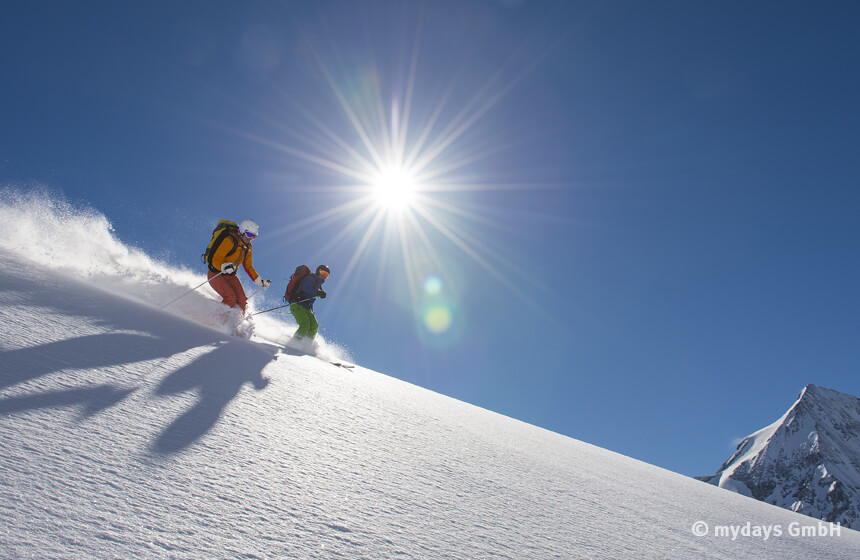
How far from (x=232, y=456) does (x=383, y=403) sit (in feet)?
9.73

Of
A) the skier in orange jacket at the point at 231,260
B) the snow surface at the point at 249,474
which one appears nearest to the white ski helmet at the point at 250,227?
the skier in orange jacket at the point at 231,260

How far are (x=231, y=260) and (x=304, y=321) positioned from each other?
7.45 feet

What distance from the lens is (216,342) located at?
5590 mm

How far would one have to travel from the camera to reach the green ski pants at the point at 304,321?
998 centimetres

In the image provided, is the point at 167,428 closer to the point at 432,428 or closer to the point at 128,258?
the point at 432,428

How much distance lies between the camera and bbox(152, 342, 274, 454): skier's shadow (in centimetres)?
207

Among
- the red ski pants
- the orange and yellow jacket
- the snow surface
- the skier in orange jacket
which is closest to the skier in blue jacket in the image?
the skier in orange jacket

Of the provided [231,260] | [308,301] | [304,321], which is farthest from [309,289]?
[231,260]

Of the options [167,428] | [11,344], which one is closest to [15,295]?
[11,344]

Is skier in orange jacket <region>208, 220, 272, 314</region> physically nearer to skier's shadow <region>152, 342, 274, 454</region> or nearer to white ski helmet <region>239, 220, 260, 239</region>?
white ski helmet <region>239, 220, 260, 239</region>

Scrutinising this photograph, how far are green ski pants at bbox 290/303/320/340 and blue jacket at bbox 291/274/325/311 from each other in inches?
5.4

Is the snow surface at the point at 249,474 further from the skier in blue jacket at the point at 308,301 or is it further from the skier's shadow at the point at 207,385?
the skier in blue jacket at the point at 308,301

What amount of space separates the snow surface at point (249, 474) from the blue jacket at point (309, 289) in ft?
17.7

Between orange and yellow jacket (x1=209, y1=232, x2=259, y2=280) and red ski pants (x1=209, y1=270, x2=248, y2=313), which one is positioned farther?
orange and yellow jacket (x1=209, y1=232, x2=259, y2=280)
